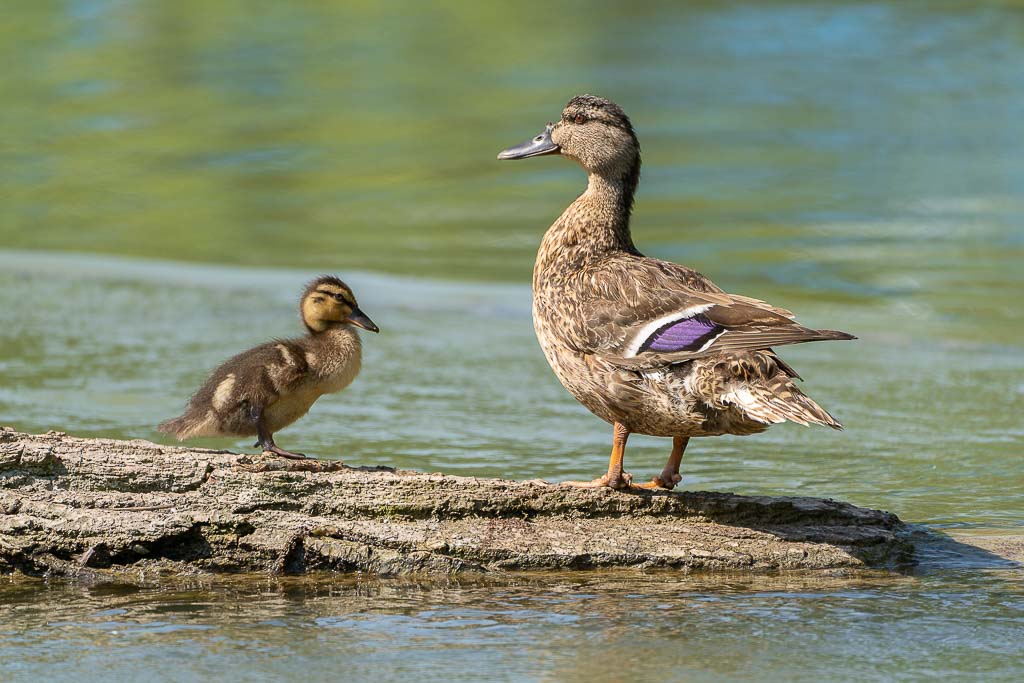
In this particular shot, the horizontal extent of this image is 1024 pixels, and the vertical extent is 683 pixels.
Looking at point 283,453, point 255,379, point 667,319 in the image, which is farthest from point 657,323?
point 255,379

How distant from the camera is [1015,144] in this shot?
14.2 meters

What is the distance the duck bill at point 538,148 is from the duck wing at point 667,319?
0.85 m

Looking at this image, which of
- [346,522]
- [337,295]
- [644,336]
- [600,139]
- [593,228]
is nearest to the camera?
[346,522]

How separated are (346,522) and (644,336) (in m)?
1.06

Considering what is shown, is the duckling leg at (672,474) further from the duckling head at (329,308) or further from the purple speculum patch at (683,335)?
the duckling head at (329,308)

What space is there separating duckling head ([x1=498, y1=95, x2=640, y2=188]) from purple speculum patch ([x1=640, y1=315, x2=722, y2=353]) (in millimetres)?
1073

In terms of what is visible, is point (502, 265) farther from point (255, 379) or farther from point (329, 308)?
point (255, 379)

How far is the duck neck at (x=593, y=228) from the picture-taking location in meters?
5.58

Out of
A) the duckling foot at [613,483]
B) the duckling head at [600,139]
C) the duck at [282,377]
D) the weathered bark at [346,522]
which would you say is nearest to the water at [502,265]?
the weathered bark at [346,522]

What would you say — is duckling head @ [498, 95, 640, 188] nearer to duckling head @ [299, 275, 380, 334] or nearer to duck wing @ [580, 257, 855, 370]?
duck wing @ [580, 257, 855, 370]

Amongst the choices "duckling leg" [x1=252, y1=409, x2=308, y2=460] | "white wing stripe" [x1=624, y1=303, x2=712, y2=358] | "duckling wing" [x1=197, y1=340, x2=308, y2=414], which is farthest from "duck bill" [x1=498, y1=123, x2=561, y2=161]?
"duckling leg" [x1=252, y1=409, x2=308, y2=460]

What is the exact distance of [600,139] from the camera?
5.84 meters

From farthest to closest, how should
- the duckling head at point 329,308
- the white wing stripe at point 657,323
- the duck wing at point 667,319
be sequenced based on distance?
the duckling head at point 329,308
the white wing stripe at point 657,323
the duck wing at point 667,319

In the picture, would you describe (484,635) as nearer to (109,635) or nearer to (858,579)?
(109,635)
